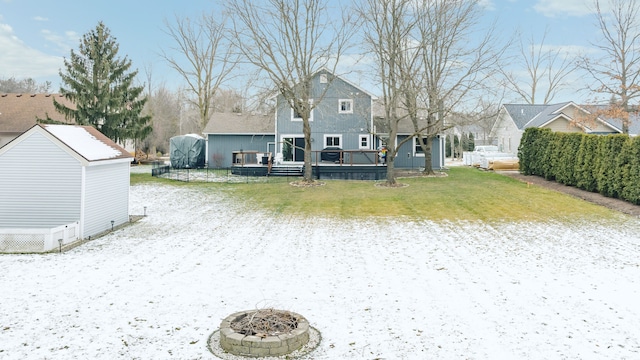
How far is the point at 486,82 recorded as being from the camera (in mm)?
24172

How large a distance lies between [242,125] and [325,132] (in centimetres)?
688

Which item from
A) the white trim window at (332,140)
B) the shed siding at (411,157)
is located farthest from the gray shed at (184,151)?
the shed siding at (411,157)

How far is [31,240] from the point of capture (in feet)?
39.6

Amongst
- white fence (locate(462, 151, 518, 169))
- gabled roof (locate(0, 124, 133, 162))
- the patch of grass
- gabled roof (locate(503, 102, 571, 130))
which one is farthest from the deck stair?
gabled roof (locate(503, 102, 571, 130))

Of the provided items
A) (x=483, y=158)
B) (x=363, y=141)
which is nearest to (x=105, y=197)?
(x=363, y=141)

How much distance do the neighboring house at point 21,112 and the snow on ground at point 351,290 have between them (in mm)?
22898

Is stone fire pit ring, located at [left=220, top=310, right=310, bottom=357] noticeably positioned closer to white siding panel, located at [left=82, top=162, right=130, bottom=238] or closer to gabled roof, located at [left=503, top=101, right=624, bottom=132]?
white siding panel, located at [left=82, top=162, right=130, bottom=238]

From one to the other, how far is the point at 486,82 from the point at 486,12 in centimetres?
424

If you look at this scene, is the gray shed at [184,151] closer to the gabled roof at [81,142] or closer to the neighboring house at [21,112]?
the neighboring house at [21,112]

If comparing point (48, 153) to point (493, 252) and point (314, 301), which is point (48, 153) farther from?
point (493, 252)

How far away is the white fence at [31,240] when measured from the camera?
470 inches

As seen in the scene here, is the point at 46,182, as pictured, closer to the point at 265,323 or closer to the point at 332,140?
the point at 265,323

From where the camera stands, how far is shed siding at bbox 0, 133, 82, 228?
13.3m

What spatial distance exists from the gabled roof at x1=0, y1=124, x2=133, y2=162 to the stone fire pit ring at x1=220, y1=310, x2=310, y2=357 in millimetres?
9122
